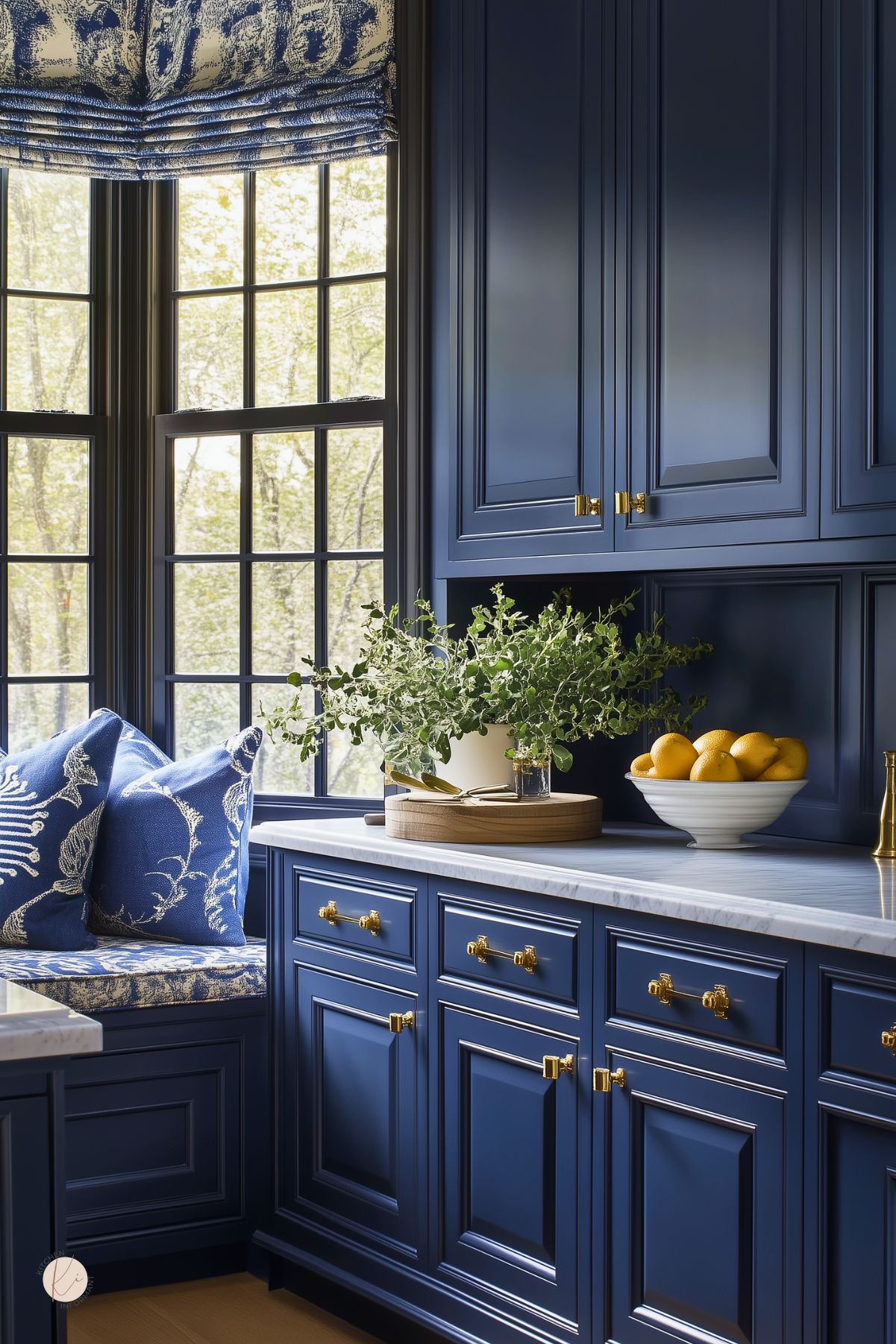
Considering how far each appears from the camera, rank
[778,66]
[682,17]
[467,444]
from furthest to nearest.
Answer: [467,444] → [682,17] → [778,66]

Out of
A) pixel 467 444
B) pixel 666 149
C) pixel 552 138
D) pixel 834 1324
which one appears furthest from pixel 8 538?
pixel 834 1324

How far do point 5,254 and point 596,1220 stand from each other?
2812mm

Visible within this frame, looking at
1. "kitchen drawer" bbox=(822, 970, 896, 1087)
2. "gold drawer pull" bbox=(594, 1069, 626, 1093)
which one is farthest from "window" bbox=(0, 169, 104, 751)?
"kitchen drawer" bbox=(822, 970, 896, 1087)

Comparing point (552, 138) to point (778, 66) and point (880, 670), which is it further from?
point (880, 670)

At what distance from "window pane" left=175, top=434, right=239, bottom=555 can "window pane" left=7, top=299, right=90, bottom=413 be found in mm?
316

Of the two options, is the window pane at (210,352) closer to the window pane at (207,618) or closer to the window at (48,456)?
the window at (48,456)

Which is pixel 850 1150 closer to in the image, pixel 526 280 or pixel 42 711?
pixel 526 280

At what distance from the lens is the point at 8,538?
381 cm

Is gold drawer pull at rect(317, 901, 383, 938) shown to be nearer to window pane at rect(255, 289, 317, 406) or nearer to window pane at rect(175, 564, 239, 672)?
window pane at rect(175, 564, 239, 672)

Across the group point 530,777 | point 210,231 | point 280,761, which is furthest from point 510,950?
point 210,231

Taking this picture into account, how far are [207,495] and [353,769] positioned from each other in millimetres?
831

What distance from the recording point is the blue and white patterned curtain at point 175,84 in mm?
3576

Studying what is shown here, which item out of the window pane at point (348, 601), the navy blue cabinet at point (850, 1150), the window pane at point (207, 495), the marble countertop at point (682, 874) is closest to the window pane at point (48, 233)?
the window pane at point (207, 495)

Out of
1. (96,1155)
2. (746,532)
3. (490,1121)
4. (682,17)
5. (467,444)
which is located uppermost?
(682,17)
